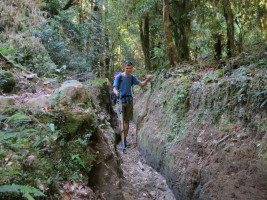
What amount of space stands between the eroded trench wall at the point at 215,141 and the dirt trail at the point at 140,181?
0.22 m

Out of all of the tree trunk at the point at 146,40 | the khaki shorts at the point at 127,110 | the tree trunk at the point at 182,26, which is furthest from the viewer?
the tree trunk at the point at 146,40

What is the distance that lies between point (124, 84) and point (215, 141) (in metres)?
3.71

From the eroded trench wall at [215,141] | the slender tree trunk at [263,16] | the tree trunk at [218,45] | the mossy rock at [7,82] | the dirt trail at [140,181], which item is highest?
the slender tree trunk at [263,16]

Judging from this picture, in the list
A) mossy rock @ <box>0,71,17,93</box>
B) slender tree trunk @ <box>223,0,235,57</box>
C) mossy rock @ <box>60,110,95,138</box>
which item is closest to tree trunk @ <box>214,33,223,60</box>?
slender tree trunk @ <box>223,0,235,57</box>

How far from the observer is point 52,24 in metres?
11.4

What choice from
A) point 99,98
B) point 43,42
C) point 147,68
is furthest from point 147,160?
point 147,68

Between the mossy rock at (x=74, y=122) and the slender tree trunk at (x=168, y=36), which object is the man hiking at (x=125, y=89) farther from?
the mossy rock at (x=74, y=122)

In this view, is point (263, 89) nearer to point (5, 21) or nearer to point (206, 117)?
point (206, 117)

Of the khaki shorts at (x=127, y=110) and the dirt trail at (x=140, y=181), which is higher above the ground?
the khaki shorts at (x=127, y=110)

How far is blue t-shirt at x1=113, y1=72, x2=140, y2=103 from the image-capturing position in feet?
23.4

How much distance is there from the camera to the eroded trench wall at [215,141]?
11.3 ft

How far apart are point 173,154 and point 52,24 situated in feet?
31.6

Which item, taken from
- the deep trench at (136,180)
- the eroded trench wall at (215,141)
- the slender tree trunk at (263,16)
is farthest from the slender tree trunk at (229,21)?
the deep trench at (136,180)

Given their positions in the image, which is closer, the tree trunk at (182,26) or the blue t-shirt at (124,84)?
the blue t-shirt at (124,84)
